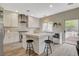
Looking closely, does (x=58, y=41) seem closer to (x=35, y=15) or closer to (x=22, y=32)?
(x=35, y=15)

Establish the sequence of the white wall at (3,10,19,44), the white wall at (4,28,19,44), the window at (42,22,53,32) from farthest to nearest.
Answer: the white wall at (3,10,19,44), the white wall at (4,28,19,44), the window at (42,22,53,32)

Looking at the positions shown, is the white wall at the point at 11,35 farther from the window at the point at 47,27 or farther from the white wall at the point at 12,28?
the window at the point at 47,27

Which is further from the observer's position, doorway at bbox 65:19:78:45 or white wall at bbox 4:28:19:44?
white wall at bbox 4:28:19:44

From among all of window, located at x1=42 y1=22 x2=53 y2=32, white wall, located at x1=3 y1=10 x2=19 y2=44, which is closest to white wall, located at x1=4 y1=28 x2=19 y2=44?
white wall, located at x1=3 y1=10 x2=19 y2=44

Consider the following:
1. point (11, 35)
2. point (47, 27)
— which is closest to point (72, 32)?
point (47, 27)

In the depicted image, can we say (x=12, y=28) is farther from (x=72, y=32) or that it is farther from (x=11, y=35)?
(x=72, y=32)

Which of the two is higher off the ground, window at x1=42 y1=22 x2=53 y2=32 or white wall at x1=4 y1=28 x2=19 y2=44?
window at x1=42 y1=22 x2=53 y2=32

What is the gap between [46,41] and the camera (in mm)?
3178

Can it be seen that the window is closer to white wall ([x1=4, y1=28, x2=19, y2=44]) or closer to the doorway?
the doorway

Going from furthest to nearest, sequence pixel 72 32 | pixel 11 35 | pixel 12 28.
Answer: pixel 12 28 < pixel 11 35 < pixel 72 32

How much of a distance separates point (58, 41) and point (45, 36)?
54 cm

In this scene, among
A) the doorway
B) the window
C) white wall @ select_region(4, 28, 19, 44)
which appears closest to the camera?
the doorway

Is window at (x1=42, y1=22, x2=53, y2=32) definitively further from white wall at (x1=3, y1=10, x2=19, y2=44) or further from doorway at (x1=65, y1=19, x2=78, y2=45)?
white wall at (x1=3, y1=10, x2=19, y2=44)

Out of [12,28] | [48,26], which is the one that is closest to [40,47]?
[48,26]
